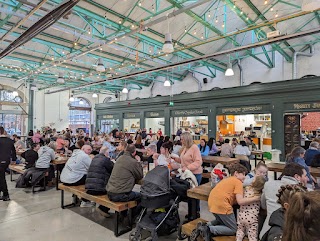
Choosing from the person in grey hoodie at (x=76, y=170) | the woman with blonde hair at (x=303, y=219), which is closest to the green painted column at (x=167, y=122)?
the person in grey hoodie at (x=76, y=170)

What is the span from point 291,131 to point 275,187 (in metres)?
9.38

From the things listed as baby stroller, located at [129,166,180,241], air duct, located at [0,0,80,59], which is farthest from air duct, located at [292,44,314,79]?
baby stroller, located at [129,166,180,241]

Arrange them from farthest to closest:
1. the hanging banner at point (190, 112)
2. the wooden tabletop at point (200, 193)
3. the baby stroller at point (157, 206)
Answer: the hanging banner at point (190, 112) → the baby stroller at point (157, 206) → the wooden tabletop at point (200, 193)

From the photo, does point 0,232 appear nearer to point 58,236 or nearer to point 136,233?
point 58,236

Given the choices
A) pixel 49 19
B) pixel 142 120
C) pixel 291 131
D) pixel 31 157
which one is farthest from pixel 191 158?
pixel 142 120

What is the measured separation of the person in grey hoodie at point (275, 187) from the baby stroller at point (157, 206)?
1321 mm

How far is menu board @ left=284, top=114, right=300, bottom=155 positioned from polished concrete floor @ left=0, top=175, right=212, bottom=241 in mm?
7505

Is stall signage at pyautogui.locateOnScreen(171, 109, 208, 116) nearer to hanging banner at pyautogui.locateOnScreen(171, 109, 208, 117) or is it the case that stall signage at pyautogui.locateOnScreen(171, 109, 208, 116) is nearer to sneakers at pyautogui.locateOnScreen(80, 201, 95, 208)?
hanging banner at pyautogui.locateOnScreen(171, 109, 208, 117)

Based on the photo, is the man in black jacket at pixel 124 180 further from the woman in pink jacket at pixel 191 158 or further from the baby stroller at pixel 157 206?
the woman in pink jacket at pixel 191 158

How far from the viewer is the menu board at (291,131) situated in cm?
1016

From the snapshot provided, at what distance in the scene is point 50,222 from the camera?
12.8 feet

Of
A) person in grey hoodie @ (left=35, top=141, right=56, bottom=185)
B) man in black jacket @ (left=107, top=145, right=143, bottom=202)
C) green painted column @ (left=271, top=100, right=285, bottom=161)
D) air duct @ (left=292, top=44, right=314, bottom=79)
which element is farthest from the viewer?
air duct @ (left=292, top=44, right=314, bottom=79)

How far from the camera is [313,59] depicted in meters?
11.9

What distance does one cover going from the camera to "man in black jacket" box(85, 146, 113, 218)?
3.88 metres
